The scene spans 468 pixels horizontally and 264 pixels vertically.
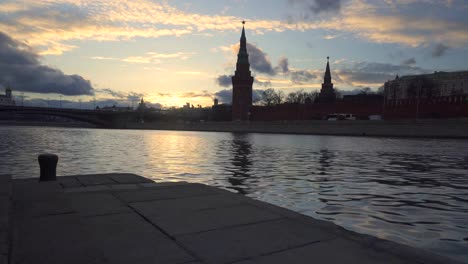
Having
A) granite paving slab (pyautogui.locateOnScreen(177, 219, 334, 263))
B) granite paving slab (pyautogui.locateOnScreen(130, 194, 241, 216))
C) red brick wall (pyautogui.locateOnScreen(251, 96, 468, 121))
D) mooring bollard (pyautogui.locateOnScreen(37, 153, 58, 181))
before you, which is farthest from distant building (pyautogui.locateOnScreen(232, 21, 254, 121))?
granite paving slab (pyautogui.locateOnScreen(177, 219, 334, 263))

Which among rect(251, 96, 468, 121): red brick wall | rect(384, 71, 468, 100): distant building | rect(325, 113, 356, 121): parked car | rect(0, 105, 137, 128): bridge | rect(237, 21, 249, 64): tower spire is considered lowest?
rect(0, 105, 137, 128): bridge

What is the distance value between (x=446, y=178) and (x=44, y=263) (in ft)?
44.7

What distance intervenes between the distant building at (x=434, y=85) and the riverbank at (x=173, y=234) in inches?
4476

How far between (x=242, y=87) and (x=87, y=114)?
159 ft

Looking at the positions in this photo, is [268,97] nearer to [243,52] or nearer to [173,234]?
[243,52]

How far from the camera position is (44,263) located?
3.73 meters

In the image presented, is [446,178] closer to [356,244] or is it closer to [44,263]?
[356,244]

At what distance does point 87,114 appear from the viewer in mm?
→ 118125

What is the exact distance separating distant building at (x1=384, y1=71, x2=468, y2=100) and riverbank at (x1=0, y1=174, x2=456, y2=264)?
114m

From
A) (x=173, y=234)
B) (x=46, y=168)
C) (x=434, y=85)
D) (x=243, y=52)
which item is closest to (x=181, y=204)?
(x=173, y=234)

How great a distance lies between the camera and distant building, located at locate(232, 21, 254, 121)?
122m

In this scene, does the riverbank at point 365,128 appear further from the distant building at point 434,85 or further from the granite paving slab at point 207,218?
the granite paving slab at point 207,218

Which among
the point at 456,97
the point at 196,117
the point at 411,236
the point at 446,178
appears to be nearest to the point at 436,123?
the point at 456,97

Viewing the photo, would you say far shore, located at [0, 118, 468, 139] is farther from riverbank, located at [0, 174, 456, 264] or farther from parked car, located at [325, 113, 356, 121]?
riverbank, located at [0, 174, 456, 264]
